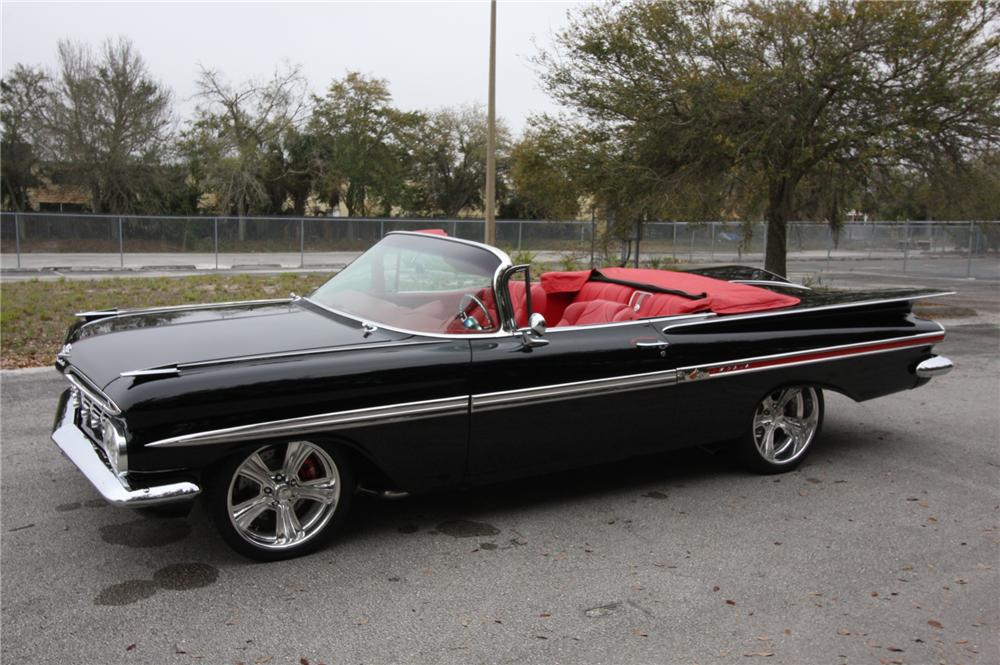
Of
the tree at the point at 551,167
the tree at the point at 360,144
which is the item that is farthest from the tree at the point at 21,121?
the tree at the point at 551,167

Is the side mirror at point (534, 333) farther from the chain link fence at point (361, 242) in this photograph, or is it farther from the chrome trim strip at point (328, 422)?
the chain link fence at point (361, 242)

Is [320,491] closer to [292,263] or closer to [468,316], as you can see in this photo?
[468,316]

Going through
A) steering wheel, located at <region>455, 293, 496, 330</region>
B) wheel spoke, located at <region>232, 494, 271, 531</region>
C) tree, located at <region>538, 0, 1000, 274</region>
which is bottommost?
wheel spoke, located at <region>232, 494, 271, 531</region>

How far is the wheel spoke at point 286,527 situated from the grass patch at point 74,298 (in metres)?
5.84

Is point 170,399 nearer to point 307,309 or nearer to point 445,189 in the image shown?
point 307,309

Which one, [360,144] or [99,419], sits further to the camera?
[360,144]

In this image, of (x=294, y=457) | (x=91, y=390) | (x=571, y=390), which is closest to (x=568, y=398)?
(x=571, y=390)

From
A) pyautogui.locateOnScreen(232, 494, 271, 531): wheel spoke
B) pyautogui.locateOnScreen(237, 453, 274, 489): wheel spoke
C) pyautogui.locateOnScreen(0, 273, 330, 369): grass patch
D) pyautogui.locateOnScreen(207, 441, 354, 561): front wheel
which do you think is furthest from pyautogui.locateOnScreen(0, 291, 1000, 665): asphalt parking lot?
pyautogui.locateOnScreen(0, 273, 330, 369): grass patch

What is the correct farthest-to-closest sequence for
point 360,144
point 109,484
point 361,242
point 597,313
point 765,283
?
point 360,144, point 361,242, point 765,283, point 597,313, point 109,484

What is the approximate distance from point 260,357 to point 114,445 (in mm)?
715

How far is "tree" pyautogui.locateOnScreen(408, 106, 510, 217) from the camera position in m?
46.8

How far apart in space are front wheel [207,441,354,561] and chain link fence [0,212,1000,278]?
1561 centimetres

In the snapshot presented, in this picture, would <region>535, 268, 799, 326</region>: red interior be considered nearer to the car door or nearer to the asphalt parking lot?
the car door

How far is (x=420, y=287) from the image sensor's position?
471 cm
